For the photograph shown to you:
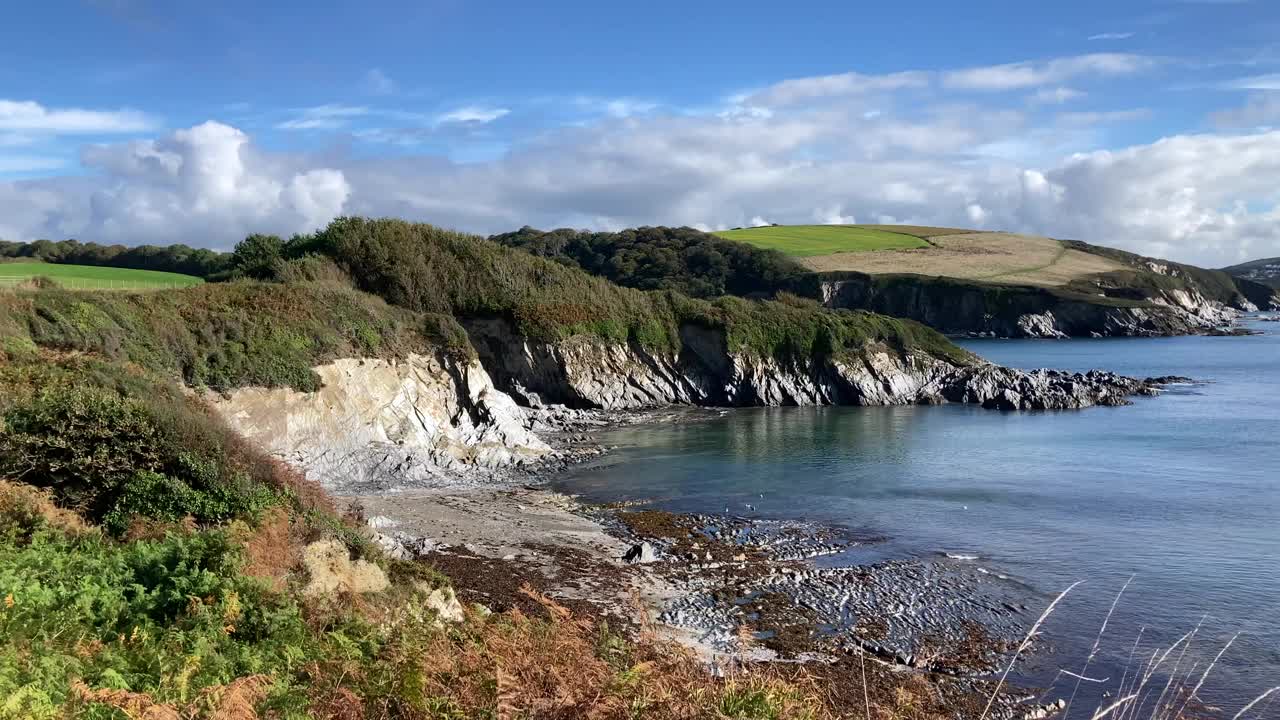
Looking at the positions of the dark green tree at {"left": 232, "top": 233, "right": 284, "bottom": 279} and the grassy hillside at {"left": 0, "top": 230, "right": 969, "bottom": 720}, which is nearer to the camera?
the grassy hillside at {"left": 0, "top": 230, "right": 969, "bottom": 720}

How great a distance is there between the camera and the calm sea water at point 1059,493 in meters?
19.5

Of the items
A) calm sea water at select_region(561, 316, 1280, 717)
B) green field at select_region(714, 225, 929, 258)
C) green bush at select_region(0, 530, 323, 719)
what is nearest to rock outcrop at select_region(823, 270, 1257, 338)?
green field at select_region(714, 225, 929, 258)

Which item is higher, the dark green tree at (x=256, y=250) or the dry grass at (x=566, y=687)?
the dark green tree at (x=256, y=250)

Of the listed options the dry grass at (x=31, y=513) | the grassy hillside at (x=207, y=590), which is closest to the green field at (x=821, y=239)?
the grassy hillside at (x=207, y=590)

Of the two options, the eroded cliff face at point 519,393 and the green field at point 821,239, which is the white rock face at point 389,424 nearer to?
the eroded cliff face at point 519,393

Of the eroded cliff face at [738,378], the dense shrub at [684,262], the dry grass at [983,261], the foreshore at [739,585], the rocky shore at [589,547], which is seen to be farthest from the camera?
the dry grass at [983,261]

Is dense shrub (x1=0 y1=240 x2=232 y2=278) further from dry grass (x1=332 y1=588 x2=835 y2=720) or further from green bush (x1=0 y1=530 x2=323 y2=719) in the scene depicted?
dry grass (x1=332 y1=588 x2=835 y2=720)

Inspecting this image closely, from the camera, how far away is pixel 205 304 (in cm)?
3297

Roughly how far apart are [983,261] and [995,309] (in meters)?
21.6

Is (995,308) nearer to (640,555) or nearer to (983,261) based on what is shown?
(983,261)

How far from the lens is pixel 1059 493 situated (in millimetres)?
32938

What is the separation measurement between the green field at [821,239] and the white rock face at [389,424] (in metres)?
110

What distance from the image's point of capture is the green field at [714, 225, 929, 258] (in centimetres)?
15000

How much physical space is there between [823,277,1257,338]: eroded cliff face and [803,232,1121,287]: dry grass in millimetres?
5443
